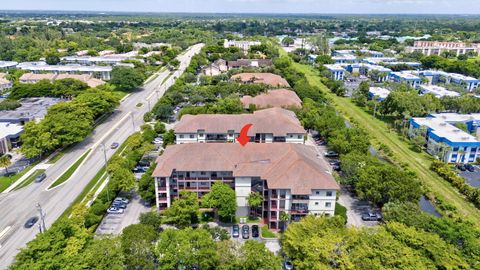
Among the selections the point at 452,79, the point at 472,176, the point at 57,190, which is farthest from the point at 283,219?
the point at 452,79

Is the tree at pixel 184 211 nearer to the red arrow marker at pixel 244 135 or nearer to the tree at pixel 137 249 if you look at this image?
the tree at pixel 137 249

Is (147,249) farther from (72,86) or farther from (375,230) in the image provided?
(72,86)

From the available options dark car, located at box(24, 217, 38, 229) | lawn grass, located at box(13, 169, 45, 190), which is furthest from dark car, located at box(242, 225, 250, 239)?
lawn grass, located at box(13, 169, 45, 190)

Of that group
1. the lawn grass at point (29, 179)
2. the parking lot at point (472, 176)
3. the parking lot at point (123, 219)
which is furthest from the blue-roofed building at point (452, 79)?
the lawn grass at point (29, 179)

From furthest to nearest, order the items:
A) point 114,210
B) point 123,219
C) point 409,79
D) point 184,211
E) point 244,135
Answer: point 409,79 → point 244,135 → point 114,210 → point 123,219 → point 184,211

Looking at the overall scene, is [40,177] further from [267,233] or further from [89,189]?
[267,233]

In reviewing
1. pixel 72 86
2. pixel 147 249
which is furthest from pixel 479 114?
pixel 72 86

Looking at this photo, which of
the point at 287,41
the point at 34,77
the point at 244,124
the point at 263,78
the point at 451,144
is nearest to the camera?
the point at 451,144

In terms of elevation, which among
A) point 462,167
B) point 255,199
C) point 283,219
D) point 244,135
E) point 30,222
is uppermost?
point 244,135
